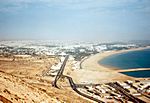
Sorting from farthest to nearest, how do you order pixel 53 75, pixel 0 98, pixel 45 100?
pixel 53 75, pixel 45 100, pixel 0 98

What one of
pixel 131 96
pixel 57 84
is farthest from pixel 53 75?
pixel 131 96

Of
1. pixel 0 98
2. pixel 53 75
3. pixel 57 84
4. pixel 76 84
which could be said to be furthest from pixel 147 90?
pixel 0 98

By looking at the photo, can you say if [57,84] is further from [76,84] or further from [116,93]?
[116,93]

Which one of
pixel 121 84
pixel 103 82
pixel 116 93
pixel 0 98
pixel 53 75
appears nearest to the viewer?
pixel 0 98

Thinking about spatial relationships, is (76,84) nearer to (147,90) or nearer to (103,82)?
(103,82)

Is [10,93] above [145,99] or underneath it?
above

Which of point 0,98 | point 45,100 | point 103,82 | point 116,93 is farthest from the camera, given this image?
point 103,82

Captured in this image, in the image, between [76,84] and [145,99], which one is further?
[76,84]
